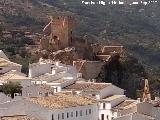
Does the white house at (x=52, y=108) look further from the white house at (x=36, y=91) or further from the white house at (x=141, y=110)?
the white house at (x=36, y=91)

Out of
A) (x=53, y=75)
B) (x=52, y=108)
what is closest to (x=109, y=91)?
(x=53, y=75)

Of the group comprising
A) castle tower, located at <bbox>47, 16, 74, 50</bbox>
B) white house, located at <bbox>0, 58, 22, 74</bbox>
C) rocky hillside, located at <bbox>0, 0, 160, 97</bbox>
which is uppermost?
castle tower, located at <bbox>47, 16, 74, 50</bbox>

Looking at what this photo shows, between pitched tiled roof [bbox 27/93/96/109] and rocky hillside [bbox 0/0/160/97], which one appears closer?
pitched tiled roof [bbox 27/93/96/109]

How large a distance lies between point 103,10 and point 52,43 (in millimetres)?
78620

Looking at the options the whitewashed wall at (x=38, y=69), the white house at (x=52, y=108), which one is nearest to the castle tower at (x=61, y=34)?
the whitewashed wall at (x=38, y=69)

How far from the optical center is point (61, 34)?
55.7 meters

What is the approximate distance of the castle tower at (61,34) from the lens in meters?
55.2

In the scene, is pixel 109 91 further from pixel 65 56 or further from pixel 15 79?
pixel 65 56

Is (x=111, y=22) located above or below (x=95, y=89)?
below

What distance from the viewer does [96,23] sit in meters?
115

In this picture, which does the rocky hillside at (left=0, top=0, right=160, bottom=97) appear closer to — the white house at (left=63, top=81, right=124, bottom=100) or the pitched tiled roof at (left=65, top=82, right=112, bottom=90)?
the white house at (left=63, top=81, right=124, bottom=100)

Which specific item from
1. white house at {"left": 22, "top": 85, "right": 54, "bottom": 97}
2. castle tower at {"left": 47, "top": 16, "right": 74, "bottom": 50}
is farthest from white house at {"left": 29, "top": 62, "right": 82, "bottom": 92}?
castle tower at {"left": 47, "top": 16, "right": 74, "bottom": 50}

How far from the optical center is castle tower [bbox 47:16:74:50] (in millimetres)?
55156

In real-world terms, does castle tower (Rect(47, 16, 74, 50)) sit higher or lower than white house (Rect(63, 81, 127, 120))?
higher
